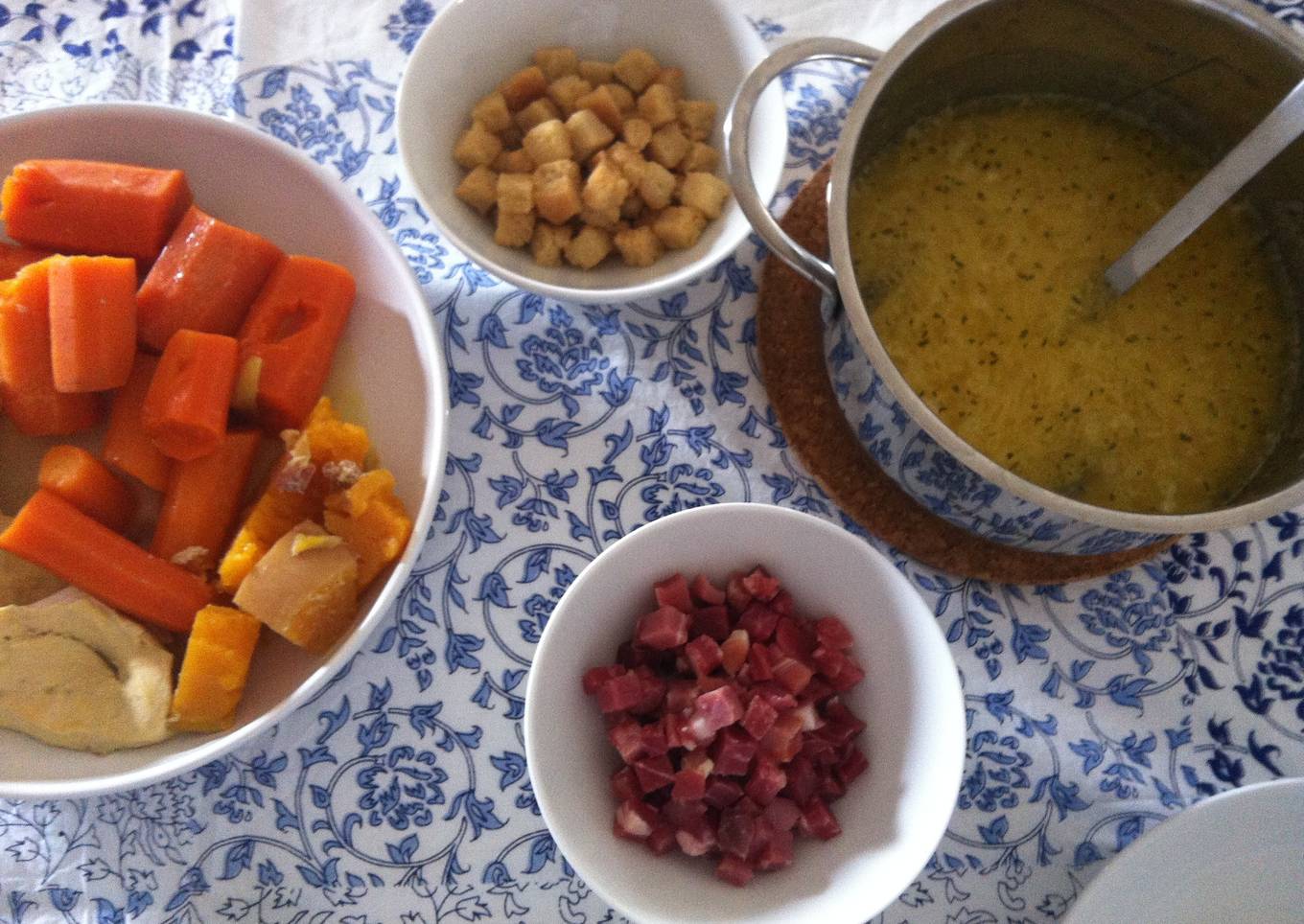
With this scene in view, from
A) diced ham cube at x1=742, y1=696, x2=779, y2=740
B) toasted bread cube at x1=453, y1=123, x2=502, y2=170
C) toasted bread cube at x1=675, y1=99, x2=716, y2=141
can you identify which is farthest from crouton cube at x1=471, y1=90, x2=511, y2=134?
diced ham cube at x1=742, y1=696, x2=779, y2=740

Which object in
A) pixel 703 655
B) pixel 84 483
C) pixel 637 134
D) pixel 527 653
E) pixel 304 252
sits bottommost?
pixel 527 653

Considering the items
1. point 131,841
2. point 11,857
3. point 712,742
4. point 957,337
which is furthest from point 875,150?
point 11,857

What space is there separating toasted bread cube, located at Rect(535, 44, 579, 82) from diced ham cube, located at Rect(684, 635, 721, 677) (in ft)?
2.46

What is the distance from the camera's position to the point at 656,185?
115 cm

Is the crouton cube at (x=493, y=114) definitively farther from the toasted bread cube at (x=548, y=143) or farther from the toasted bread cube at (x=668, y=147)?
the toasted bread cube at (x=668, y=147)

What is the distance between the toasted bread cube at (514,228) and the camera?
1.15 m

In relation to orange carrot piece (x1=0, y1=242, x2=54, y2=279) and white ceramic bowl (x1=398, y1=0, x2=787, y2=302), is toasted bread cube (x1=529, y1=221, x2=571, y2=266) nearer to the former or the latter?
white ceramic bowl (x1=398, y1=0, x2=787, y2=302)

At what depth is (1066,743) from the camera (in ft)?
3.64

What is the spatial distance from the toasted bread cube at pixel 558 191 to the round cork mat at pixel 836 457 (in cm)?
27

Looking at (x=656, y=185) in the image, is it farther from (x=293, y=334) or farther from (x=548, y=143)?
(x=293, y=334)

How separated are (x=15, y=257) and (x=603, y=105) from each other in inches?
28.1

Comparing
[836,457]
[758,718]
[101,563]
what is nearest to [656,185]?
[836,457]

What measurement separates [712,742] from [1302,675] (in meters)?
0.74

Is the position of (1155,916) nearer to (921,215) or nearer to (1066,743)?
(1066,743)
